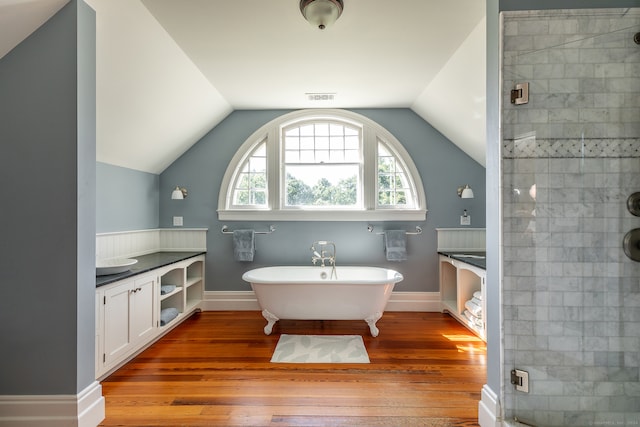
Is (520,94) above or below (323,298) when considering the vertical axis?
above

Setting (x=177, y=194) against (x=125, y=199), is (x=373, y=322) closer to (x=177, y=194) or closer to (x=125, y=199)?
(x=177, y=194)

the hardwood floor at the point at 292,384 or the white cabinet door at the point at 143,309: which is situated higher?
the white cabinet door at the point at 143,309

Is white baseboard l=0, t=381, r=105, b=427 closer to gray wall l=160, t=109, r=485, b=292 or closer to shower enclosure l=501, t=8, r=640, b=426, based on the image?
gray wall l=160, t=109, r=485, b=292

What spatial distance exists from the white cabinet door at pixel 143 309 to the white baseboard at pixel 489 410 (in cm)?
244

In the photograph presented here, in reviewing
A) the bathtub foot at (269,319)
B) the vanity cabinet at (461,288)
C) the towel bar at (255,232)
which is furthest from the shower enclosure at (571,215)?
the towel bar at (255,232)

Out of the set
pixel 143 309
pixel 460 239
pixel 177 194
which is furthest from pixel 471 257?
pixel 177 194

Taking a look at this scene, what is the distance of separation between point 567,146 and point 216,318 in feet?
11.1

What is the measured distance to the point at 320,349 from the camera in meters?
2.61

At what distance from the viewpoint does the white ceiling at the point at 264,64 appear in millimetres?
1950

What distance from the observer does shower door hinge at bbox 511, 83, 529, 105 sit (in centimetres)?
154

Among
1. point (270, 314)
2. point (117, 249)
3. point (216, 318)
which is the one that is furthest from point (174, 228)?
point (270, 314)

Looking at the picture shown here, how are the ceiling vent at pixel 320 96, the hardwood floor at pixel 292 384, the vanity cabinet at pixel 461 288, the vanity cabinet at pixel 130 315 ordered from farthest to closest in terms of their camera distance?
the ceiling vent at pixel 320 96
the vanity cabinet at pixel 461 288
the vanity cabinet at pixel 130 315
the hardwood floor at pixel 292 384

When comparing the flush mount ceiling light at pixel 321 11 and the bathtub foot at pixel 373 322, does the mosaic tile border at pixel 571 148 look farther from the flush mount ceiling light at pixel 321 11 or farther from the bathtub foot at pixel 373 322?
the bathtub foot at pixel 373 322

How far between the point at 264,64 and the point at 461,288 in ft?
9.45
